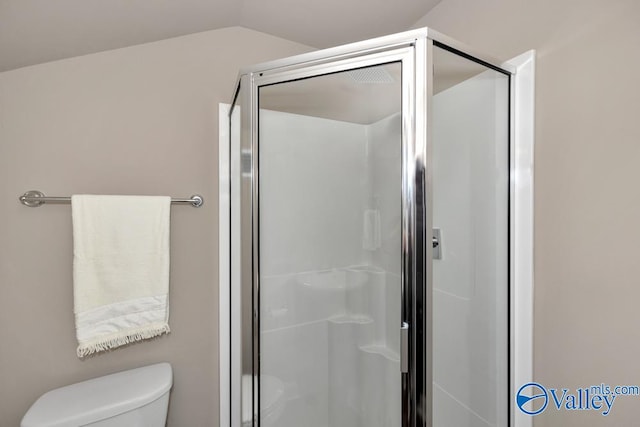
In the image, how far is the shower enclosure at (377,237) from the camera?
0.86 m

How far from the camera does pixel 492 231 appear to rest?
1069 mm

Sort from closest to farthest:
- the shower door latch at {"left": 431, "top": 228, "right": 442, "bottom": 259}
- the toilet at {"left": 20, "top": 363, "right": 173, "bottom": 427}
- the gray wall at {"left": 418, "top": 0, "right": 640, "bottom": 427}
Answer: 1. the gray wall at {"left": 418, "top": 0, "right": 640, "bottom": 427}
2. the shower door latch at {"left": 431, "top": 228, "right": 442, "bottom": 259}
3. the toilet at {"left": 20, "top": 363, "right": 173, "bottom": 427}

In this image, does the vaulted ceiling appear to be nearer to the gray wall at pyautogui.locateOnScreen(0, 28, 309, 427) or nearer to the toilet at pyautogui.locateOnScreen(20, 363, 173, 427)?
the gray wall at pyautogui.locateOnScreen(0, 28, 309, 427)

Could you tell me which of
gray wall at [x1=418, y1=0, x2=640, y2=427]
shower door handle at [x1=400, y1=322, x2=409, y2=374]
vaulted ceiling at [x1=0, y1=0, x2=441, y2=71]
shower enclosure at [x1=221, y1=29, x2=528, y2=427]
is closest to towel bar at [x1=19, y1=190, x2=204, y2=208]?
vaulted ceiling at [x1=0, y1=0, x2=441, y2=71]

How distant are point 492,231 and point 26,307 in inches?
66.4

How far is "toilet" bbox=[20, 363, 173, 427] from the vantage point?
3.35 ft

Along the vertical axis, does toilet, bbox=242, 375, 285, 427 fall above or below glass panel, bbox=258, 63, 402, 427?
below

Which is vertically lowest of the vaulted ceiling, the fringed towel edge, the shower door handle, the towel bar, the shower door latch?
the fringed towel edge

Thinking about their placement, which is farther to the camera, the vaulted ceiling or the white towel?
the white towel

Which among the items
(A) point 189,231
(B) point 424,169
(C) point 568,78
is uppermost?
(C) point 568,78

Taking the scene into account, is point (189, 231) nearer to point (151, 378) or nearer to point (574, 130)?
point (151, 378)

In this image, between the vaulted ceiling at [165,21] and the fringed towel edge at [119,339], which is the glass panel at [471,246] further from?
the fringed towel edge at [119,339]

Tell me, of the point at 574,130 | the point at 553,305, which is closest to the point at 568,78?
the point at 574,130

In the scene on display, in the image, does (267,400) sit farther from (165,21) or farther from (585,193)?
(165,21)
